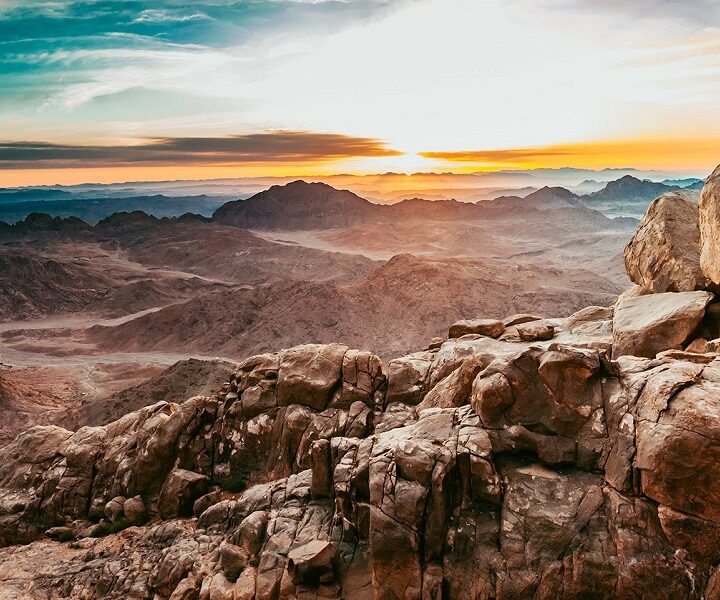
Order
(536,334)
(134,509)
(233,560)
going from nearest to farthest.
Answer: (233,560), (134,509), (536,334)

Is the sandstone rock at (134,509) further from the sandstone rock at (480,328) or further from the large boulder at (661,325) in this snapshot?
the large boulder at (661,325)

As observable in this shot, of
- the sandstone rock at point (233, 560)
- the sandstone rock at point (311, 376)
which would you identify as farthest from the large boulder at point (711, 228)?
the sandstone rock at point (233, 560)

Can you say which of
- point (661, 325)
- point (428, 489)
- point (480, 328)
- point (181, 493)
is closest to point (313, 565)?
point (428, 489)

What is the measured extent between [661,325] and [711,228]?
4.25 meters

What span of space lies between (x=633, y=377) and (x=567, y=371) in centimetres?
167

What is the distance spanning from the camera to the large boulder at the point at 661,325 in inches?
672

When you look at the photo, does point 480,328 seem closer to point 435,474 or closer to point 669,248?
point 669,248

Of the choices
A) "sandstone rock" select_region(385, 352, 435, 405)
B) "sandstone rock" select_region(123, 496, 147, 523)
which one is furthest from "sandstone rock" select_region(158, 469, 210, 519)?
"sandstone rock" select_region(385, 352, 435, 405)

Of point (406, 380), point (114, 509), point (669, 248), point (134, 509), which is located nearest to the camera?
point (406, 380)

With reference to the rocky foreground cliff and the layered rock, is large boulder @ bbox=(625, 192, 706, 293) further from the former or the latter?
the layered rock

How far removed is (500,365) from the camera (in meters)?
14.4

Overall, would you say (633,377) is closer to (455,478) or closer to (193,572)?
(455,478)

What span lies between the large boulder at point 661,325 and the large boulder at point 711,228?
99cm

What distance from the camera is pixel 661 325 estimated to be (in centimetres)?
1758
